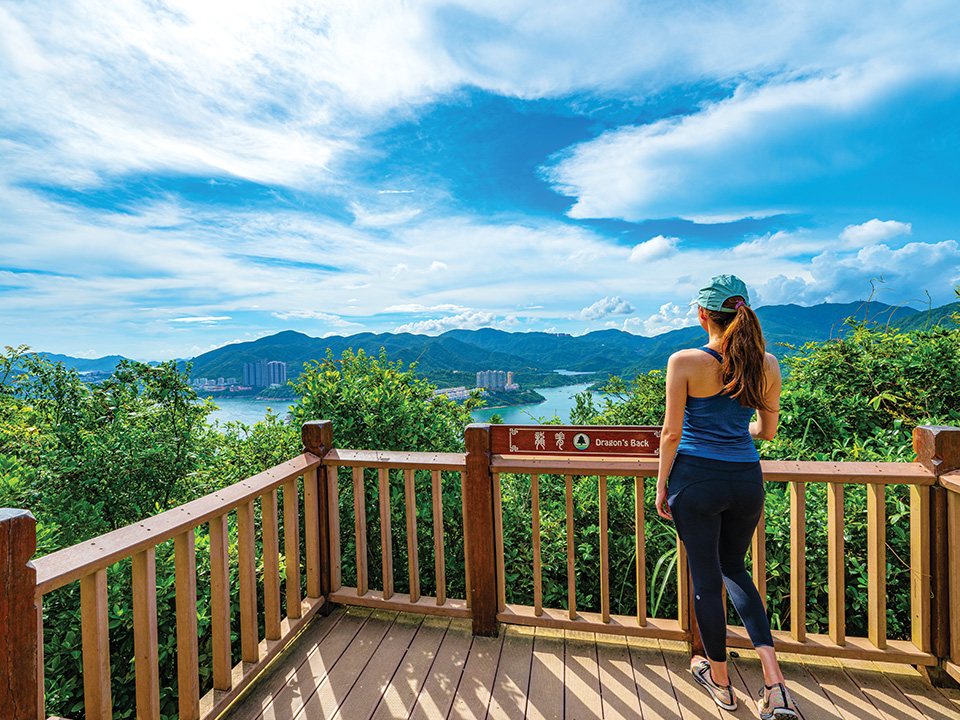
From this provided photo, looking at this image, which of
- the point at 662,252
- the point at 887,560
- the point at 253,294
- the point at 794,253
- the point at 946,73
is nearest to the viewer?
the point at 887,560

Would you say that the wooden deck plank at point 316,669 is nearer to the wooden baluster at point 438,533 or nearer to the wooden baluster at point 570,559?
the wooden baluster at point 438,533

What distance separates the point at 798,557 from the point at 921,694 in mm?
662

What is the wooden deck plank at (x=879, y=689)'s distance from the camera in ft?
5.71

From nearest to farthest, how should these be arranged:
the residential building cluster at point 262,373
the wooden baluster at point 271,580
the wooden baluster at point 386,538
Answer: the wooden baluster at point 271,580
the wooden baluster at point 386,538
the residential building cluster at point 262,373

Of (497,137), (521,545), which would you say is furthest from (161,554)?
(497,137)

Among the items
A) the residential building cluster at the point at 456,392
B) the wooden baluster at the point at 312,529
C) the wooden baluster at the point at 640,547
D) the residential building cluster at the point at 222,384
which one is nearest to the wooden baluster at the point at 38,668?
the wooden baluster at the point at 312,529

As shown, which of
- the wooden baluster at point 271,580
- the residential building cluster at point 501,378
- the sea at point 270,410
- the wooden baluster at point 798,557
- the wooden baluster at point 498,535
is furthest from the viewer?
the residential building cluster at point 501,378

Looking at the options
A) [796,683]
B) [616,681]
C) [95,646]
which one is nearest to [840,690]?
[796,683]

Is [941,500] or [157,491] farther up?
[941,500]

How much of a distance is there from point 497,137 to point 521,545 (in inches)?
366

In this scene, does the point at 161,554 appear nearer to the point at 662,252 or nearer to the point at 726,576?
the point at 726,576

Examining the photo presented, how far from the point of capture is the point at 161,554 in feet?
7.36

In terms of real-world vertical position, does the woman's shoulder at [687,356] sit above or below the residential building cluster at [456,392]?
above

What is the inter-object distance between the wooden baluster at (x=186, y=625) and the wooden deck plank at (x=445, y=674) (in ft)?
2.82
